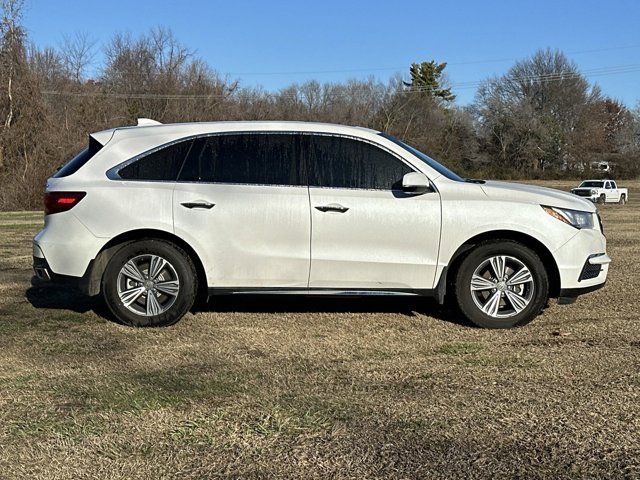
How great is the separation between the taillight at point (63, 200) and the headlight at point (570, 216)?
405 centimetres

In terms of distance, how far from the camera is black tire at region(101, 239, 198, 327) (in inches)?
223

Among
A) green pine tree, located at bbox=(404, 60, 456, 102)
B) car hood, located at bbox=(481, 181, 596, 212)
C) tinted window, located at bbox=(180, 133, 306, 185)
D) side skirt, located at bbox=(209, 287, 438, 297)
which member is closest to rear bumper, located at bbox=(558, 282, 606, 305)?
car hood, located at bbox=(481, 181, 596, 212)

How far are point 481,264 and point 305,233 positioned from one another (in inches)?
60.9

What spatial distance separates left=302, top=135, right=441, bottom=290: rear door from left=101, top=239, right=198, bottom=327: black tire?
1098 mm

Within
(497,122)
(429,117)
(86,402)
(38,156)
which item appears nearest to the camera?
(86,402)

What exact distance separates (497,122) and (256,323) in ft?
226

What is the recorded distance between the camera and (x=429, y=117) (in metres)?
64.4

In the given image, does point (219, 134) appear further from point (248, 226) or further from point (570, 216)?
point (570, 216)

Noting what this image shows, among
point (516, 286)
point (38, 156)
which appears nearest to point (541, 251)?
point (516, 286)

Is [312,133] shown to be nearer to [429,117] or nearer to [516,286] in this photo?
[516,286]

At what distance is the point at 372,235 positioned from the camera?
5590 mm

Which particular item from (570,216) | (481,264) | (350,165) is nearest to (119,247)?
(350,165)

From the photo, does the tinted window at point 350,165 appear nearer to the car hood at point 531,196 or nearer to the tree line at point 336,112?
the car hood at point 531,196

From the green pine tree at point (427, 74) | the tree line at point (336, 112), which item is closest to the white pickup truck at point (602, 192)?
the tree line at point (336, 112)
